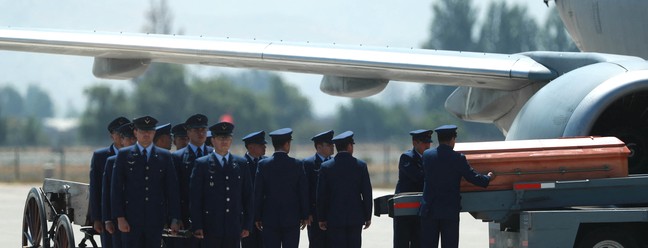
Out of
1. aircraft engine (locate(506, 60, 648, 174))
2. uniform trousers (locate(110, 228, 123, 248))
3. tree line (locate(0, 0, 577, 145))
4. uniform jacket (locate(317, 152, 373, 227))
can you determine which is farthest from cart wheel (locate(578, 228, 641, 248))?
tree line (locate(0, 0, 577, 145))

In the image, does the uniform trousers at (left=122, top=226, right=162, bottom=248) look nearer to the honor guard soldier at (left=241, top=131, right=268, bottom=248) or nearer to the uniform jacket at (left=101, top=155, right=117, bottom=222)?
the uniform jacket at (left=101, top=155, right=117, bottom=222)

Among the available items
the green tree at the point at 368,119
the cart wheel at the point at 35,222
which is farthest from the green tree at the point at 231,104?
the cart wheel at the point at 35,222

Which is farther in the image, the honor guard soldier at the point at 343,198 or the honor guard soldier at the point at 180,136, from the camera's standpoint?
the honor guard soldier at the point at 180,136

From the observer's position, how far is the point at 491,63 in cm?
1502

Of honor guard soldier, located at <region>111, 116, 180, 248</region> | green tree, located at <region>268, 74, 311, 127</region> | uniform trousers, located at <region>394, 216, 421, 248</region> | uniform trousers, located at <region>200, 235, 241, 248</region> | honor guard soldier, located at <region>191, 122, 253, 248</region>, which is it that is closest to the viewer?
honor guard soldier, located at <region>111, 116, 180, 248</region>

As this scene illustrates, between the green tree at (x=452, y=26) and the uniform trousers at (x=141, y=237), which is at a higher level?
the green tree at (x=452, y=26)

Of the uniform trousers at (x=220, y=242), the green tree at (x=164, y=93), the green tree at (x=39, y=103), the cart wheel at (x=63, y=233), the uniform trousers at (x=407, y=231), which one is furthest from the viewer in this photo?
the green tree at (x=39, y=103)

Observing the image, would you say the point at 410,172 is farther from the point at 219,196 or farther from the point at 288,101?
the point at 288,101

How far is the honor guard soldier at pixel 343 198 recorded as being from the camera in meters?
12.6

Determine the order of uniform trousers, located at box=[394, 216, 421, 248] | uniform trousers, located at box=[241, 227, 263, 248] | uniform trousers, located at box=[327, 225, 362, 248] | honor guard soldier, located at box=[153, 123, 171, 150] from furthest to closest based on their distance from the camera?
1. uniform trousers, located at box=[394, 216, 421, 248]
2. uniform trousers, located at box=[241, 227, 263, 248]
3. uniform trousers, located at box=[327, 225, 362, 248]
4. honor guard soldier, located at box=[153, 123, 171, 150]

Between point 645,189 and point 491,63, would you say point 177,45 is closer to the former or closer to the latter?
Answer: point 491,63

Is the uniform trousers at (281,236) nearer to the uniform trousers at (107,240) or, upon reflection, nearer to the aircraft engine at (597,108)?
the uniform trousers at (107,240)

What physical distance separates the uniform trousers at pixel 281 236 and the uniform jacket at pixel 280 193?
6 cm

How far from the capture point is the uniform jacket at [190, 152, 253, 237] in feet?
38.0
